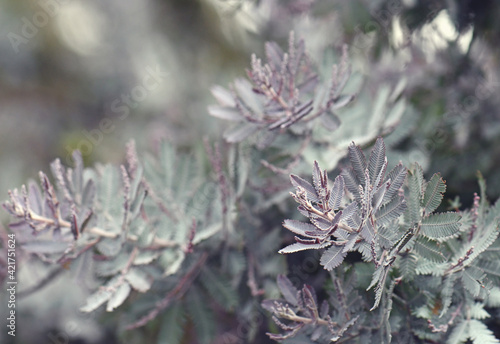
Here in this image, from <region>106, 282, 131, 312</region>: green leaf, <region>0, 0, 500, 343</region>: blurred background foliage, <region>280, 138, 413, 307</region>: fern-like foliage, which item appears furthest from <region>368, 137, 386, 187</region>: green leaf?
<region>106, 282, 131, 312</region>: green leaf

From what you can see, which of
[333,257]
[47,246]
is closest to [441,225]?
[333,257]

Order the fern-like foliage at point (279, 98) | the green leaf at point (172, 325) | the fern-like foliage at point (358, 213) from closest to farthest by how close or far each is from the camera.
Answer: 1. the fern-like foliage at point (358, 213)
2. the fern-like foliage at point (279, 98)
3. the green leaf at point (172, 325)

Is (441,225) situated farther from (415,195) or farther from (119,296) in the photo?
(119,296)

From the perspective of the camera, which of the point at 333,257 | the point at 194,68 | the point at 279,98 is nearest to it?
the point at 333,257

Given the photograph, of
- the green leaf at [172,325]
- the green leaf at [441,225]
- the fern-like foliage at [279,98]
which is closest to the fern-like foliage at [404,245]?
the green leaf at [441,225]

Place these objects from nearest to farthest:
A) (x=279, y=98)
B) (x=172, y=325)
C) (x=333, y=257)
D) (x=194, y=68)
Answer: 1. (x=333, y=257)
2. (x=279, y=98)
3. (x=172, y=325)
4. (x=194, y=68)

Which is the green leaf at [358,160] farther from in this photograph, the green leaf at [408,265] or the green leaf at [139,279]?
the green leaf at [139,279]

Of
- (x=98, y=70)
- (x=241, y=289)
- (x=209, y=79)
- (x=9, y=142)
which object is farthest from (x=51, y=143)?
(x=241, y=289)

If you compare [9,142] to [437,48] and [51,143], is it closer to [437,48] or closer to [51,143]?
[51,143]
